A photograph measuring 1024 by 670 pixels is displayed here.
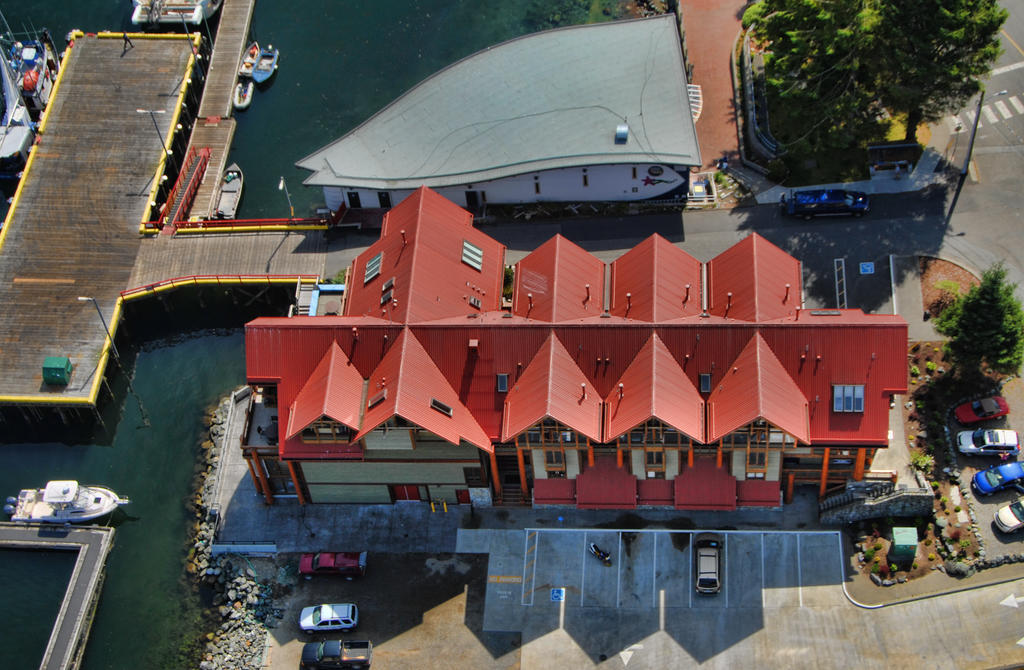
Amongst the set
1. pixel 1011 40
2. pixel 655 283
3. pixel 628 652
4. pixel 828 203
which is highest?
pixel 1011 40

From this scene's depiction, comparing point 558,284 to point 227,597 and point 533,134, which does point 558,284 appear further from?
point 227,597

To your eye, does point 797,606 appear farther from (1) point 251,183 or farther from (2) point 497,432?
(1) point 251,183

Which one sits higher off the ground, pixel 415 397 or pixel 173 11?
pixel 173 11

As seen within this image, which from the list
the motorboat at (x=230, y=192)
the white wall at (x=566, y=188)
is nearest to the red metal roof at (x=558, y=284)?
the white wall at (x=566, y=188)

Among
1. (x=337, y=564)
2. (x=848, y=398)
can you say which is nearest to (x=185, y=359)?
(x=337, y=564)

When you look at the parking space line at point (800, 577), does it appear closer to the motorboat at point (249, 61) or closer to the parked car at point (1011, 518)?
the parked car at point (1011, 518)
